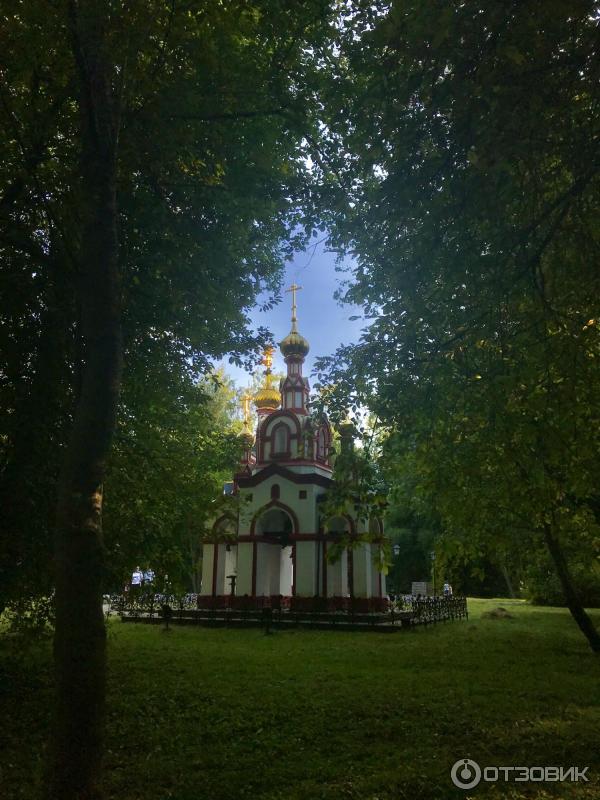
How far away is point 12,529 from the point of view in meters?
7.80

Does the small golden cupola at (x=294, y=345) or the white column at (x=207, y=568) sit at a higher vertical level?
the small golden cupola at (x=294, y=345)

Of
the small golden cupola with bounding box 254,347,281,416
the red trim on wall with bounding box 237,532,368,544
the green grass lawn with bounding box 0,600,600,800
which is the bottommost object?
the green grass lawn with bounding box 0,600,600,800

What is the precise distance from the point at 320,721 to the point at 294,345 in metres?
22.9

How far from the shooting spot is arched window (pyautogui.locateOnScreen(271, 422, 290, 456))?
89.8 feet

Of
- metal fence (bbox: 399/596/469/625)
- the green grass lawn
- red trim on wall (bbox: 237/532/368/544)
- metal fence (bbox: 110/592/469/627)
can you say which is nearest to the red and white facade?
red trim on wall (bbox: 237/532/368/544)

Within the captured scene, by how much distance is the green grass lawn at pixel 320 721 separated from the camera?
5.63 m

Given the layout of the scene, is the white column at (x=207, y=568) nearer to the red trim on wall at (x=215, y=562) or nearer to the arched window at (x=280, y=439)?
the red trim on wall at (x=215, y=562)

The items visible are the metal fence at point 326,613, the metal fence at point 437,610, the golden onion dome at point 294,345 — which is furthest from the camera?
the golden onion dome at point 294,345

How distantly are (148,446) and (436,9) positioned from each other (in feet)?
26.0

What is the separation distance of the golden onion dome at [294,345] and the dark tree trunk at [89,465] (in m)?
23.4

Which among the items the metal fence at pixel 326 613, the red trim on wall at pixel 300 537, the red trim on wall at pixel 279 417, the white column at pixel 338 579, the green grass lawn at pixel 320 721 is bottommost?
the green grass lawn at pixel 320 721

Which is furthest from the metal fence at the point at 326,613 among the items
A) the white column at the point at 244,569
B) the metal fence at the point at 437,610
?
the white column at the point at 244,569

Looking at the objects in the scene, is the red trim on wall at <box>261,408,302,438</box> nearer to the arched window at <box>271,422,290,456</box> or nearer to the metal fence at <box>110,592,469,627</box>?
the arched window at <box>271,422,290,456</box>

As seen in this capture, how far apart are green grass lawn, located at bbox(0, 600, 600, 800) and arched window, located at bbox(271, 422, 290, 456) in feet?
44.5
